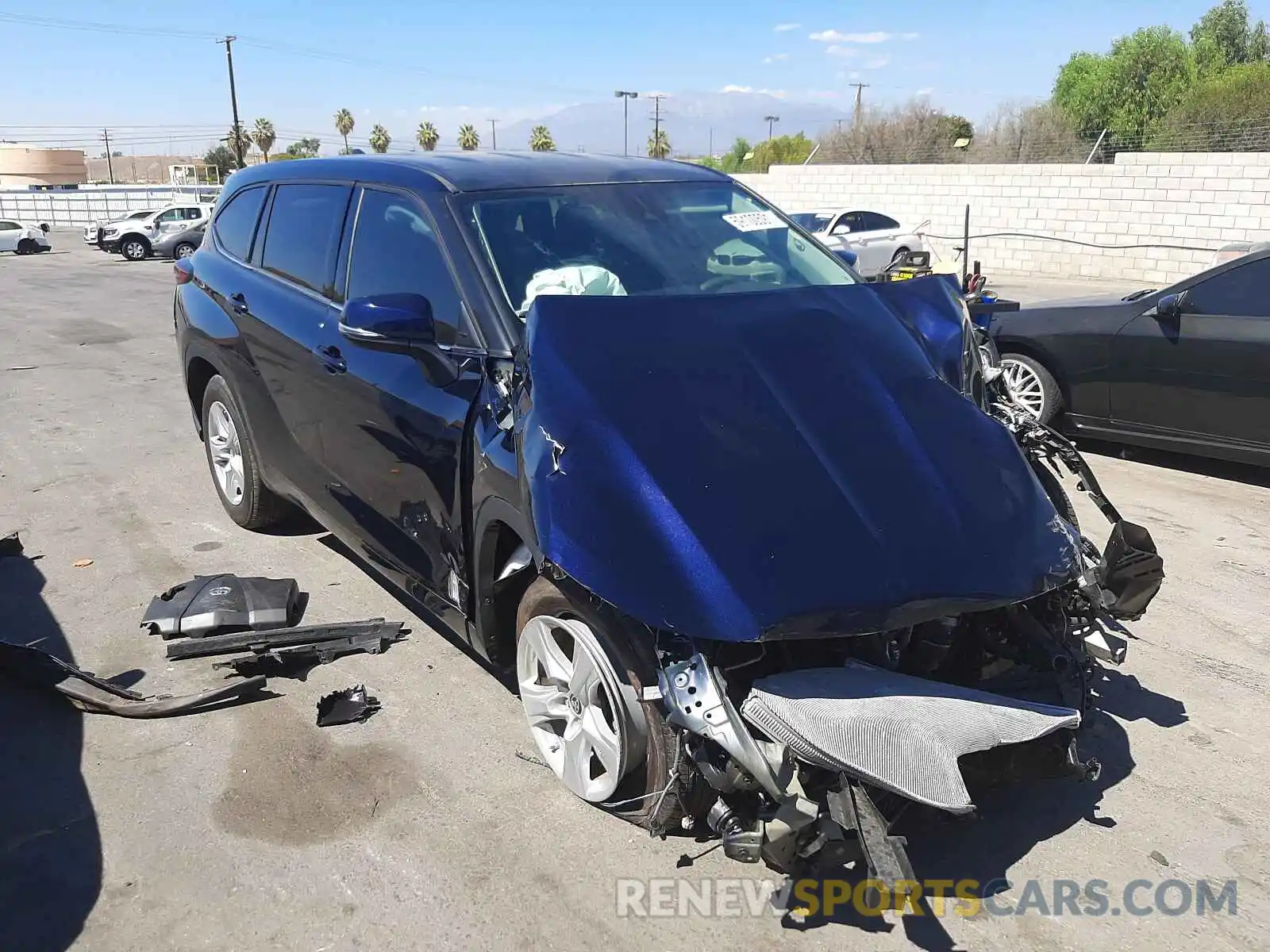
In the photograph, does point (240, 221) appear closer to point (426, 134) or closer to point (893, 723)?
point (893, 723)

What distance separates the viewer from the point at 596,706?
3059 mm

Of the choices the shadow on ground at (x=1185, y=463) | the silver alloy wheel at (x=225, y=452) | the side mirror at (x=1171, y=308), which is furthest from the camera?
the shadow on ground at (x=1185, y=463)

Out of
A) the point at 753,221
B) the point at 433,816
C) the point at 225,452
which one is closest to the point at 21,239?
the point at 225,452

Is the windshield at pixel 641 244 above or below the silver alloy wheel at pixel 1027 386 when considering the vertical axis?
above

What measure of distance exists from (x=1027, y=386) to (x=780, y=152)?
59029 millimetres

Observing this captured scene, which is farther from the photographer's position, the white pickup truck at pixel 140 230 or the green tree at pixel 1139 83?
the green tree at pixel 1139 83

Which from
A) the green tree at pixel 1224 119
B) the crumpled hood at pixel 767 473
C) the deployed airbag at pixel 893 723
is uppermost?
the green tree at pixel 1224 119

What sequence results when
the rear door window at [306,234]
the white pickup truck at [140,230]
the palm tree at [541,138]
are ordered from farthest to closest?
1. the palm tree at [541,138]
2. the white pickup truck at [140,230]
3. the rear door window at [306,234]

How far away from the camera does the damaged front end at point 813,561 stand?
2.55 m

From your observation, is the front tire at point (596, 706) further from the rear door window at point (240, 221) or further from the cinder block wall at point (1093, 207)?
the cinder block wall at point (1093, 207)

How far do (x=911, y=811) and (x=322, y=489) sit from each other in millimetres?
2887

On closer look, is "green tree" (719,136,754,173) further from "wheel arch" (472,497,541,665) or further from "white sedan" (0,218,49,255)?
"wheel arch" (472,497,541,665)

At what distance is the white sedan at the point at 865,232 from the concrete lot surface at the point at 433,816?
1581 cm

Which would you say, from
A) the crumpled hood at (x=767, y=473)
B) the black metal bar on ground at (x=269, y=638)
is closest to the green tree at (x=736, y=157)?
the black metal bar on ground at (x=269, y=638)
